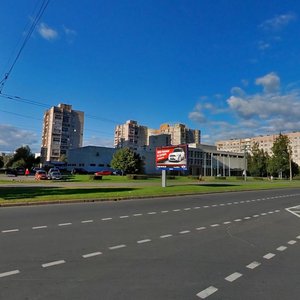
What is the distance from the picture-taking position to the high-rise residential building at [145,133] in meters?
132

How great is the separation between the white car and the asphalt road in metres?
24.9

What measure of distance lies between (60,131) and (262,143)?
9577 centimetres

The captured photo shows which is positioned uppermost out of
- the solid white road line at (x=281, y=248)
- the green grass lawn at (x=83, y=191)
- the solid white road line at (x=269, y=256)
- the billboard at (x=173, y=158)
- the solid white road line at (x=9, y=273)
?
the billboard at (x=173, y=158)

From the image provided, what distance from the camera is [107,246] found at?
7078 millimetres

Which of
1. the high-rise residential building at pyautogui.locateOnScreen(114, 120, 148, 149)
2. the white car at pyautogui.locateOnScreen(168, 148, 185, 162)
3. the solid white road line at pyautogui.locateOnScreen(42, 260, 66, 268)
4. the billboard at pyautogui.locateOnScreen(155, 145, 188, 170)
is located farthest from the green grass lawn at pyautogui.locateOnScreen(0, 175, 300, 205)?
the high-rise residential building at pyautogui.locateOnScreen(114, 120, 148, 149)

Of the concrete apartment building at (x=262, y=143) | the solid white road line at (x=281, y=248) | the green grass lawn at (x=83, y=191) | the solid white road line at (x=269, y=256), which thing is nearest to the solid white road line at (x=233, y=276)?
the solid white road line at (x=269, y=256)

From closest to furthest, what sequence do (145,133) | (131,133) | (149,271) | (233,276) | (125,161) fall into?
1. (233,276)
2. (149,271)
3. (125,161)
4. (131,133)
5. (145,133)

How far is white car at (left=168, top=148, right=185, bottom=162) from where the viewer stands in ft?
116

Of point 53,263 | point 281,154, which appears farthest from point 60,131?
point 53,263

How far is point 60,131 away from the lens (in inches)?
4587

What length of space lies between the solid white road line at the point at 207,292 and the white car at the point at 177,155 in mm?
30787

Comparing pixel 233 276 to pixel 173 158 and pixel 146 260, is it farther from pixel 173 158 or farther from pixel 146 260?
pixel 173 158

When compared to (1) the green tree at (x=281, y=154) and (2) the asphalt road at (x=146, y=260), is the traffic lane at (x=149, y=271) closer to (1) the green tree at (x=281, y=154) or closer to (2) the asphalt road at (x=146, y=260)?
(2) the asphalt road at (x=146, y=260)

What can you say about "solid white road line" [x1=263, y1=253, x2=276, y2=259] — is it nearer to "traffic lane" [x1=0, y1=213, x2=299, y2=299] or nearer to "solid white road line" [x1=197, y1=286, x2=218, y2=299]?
"traffic lane" [x1=0, y1=213, x2=299, y2=299]
